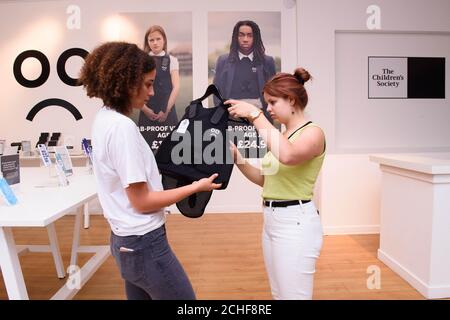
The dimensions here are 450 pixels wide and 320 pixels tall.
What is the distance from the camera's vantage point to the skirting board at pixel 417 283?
2.44 meters

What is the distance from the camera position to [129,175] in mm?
1018

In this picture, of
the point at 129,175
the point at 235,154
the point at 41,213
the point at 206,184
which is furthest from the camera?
the point at 41,213

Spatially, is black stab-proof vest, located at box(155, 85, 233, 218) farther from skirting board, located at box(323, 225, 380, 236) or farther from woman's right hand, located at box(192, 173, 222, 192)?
skirting board, located at box(323, 225, 380, 236)

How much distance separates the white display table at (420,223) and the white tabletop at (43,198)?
2.33 meters

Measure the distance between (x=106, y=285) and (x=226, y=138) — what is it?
195cm

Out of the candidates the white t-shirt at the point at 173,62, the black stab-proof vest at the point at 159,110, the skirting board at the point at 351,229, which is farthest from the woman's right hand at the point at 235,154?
the white t-shirt at the point at 173,62

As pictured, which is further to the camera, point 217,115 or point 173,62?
point 173,62

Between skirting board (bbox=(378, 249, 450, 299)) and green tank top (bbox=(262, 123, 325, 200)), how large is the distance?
168 cm

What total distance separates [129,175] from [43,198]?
1.29 m

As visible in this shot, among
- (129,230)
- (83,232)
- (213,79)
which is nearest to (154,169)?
(129,230)

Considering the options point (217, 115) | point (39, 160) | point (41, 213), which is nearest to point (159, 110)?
point (39, 160)

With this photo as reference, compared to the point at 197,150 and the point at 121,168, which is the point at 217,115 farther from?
the point at 121,168

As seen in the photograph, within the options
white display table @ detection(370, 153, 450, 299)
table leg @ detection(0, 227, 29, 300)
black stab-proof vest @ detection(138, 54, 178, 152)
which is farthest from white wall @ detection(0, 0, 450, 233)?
table leg @ detection(0, 227, 29, 300)

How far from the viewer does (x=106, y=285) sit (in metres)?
2.73
